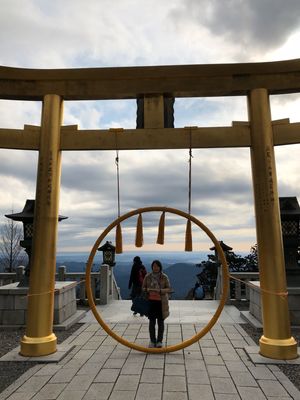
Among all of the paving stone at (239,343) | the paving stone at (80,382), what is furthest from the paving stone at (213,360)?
the paving stone at (80,382)

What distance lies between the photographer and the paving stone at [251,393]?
13.2ft

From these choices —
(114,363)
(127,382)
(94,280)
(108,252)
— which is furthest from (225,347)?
(108,252)

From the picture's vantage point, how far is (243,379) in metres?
4.59

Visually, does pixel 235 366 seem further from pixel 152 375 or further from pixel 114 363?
pixel 114 363

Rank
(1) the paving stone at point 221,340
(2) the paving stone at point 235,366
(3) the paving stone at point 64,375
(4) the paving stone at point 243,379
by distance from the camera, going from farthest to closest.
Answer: (1) the paving stone at point 221,340 → (2) the paving stone at point 235,366 → (3) the paving stone at point 64,375 → (4) the paving stone at point 243,379

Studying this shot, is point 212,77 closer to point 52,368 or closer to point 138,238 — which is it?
point 138,238

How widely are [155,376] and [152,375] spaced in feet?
0.20

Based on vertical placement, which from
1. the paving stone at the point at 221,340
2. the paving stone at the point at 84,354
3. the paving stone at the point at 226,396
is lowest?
the paving stone at the point at 226,396

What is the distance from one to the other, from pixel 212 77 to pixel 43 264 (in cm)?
448

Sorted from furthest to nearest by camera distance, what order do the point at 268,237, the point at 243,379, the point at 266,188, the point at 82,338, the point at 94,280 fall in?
the point at 94,280
the point at 82,338
the point at 266,188
the point at 268,237
the point at 243,379

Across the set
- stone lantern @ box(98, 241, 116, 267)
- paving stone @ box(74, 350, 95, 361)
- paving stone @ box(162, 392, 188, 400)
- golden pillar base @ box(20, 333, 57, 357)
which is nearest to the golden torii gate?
golden pillar base @ box(20, 333, 57, 357)

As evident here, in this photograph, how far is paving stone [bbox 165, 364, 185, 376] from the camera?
15.7 feet

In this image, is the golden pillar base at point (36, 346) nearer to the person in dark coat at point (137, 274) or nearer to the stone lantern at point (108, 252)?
the person in dark coat at point (137, 274)

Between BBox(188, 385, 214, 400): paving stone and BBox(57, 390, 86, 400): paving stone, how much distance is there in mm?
1310
